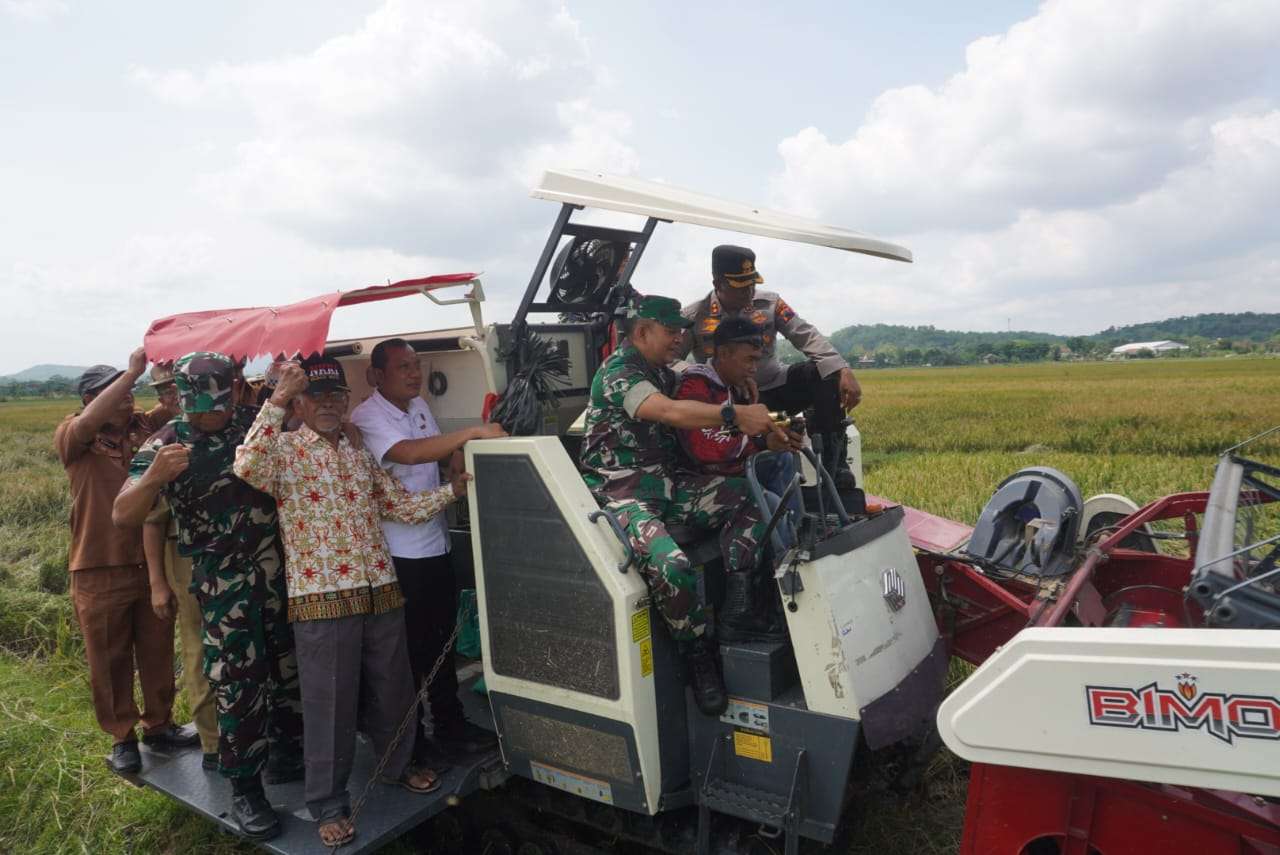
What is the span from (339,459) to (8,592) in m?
6.38

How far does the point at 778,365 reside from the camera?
15.1 feet

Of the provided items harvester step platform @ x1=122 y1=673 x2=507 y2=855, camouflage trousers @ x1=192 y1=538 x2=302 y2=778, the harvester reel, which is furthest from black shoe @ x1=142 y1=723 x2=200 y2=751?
the harvester reel

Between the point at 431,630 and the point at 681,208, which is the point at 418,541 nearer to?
the point at 431,630

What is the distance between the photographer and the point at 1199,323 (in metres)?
148

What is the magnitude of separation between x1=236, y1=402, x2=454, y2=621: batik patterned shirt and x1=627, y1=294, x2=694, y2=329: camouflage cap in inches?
52.1

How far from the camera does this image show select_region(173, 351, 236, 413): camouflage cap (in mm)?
3463

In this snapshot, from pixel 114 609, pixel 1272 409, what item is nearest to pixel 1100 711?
pixel 114 609

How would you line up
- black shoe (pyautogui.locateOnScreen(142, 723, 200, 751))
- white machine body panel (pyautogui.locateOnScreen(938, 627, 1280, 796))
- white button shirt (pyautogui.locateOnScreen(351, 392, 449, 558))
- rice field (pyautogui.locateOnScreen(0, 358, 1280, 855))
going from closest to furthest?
Answer: white machine body panel (pyautogui.locateOnScreen(938, 627, 1280, 796)) < white button shirt (pyautogui.locateOnScreen(351, 392, 449, 558)) < rice field (pyautogui.locateOnScreen(0, 358, 1280, 855)) < black shoe (pyautogui.locateOnScreen(142, 723, 200, 751))

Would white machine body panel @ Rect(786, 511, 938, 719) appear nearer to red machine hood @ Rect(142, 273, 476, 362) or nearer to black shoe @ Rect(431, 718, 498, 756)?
black shoe @ Rect(431, 718, 498, 756)

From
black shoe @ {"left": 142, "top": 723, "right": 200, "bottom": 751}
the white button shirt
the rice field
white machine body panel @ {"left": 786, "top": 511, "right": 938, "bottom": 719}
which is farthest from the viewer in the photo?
black shoe @ {"left": 142, "top": 723, "right": 200, "bottom": 751}

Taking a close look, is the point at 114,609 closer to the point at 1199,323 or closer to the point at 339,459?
the point at 339,459

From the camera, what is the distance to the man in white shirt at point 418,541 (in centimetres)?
384

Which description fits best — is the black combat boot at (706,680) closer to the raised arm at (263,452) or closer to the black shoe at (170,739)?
the raised arm at (263,452)

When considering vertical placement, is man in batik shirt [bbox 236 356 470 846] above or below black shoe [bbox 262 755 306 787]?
above
